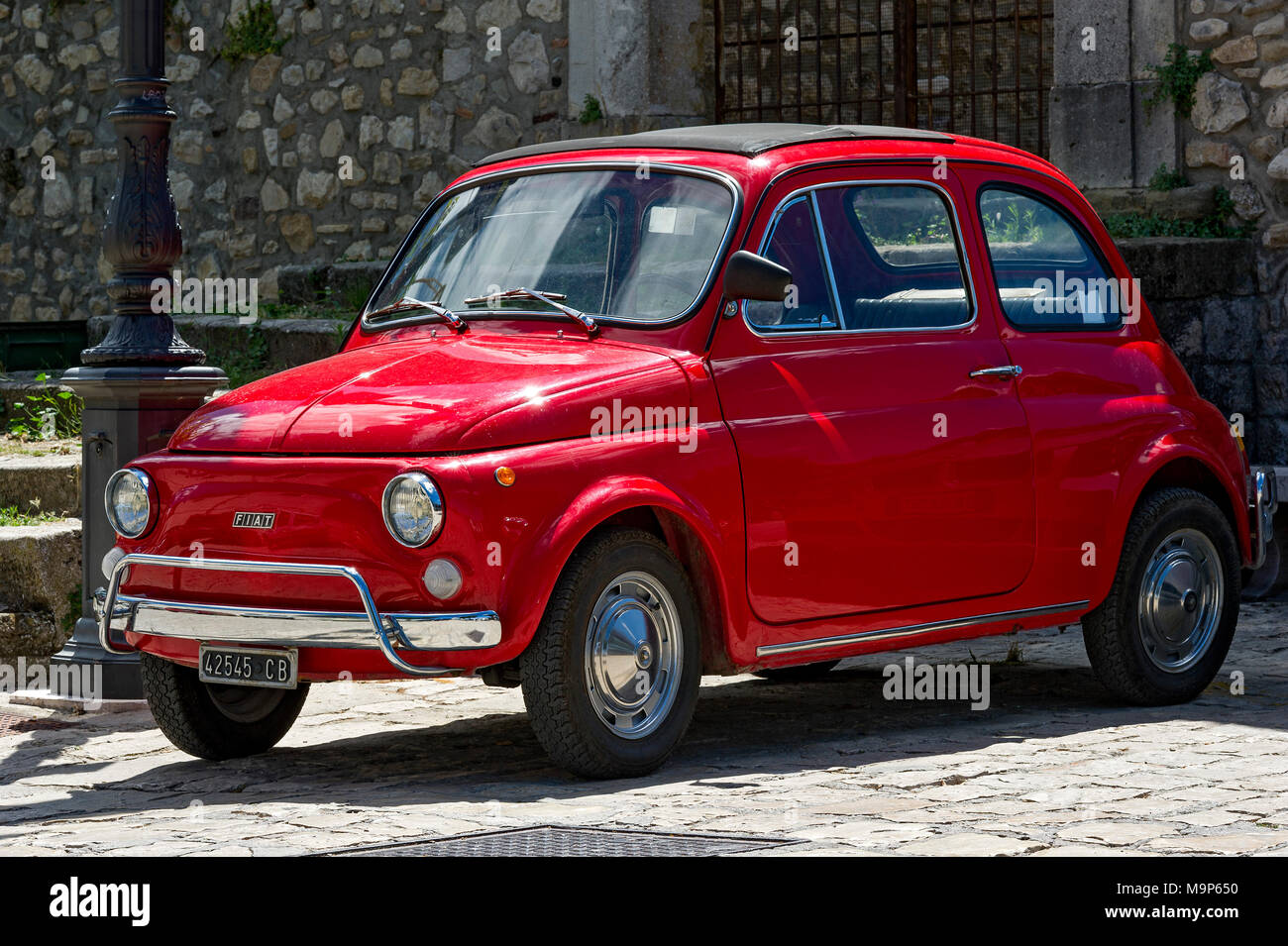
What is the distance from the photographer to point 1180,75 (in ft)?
35.7

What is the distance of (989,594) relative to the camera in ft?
21.5

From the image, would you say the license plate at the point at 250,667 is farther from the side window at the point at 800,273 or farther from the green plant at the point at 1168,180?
the green plant at the point at 1168,180

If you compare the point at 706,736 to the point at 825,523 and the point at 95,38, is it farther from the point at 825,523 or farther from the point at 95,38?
the point at 95,38

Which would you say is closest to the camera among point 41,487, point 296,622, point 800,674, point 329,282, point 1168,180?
point 296,622

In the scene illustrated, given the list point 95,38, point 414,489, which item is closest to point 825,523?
point 414,489

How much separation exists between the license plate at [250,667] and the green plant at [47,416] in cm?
503

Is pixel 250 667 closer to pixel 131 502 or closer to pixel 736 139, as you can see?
pixel 131 502

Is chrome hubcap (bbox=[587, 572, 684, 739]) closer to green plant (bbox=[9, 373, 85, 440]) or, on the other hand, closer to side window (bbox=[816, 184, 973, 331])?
side window (bbox=[816, 184, 973, 331])

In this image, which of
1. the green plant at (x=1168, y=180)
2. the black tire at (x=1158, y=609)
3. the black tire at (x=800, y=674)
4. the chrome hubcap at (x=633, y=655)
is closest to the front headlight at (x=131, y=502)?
the chrome hubcap at (x=633, y=655)

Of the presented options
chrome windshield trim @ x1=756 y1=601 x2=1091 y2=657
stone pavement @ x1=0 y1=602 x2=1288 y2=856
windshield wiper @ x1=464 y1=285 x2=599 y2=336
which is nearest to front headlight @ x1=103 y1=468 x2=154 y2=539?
stone pavement @ x1=0 y1=602 x2=1288 y2=856

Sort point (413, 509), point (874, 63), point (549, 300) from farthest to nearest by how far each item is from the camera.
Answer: point (874, 63)
point (549, 300)
point (413, 509)

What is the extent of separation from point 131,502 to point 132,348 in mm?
1625

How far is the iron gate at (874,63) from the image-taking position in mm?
12547

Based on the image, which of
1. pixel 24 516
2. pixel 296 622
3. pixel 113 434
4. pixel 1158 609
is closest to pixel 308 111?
pixel 24 516
